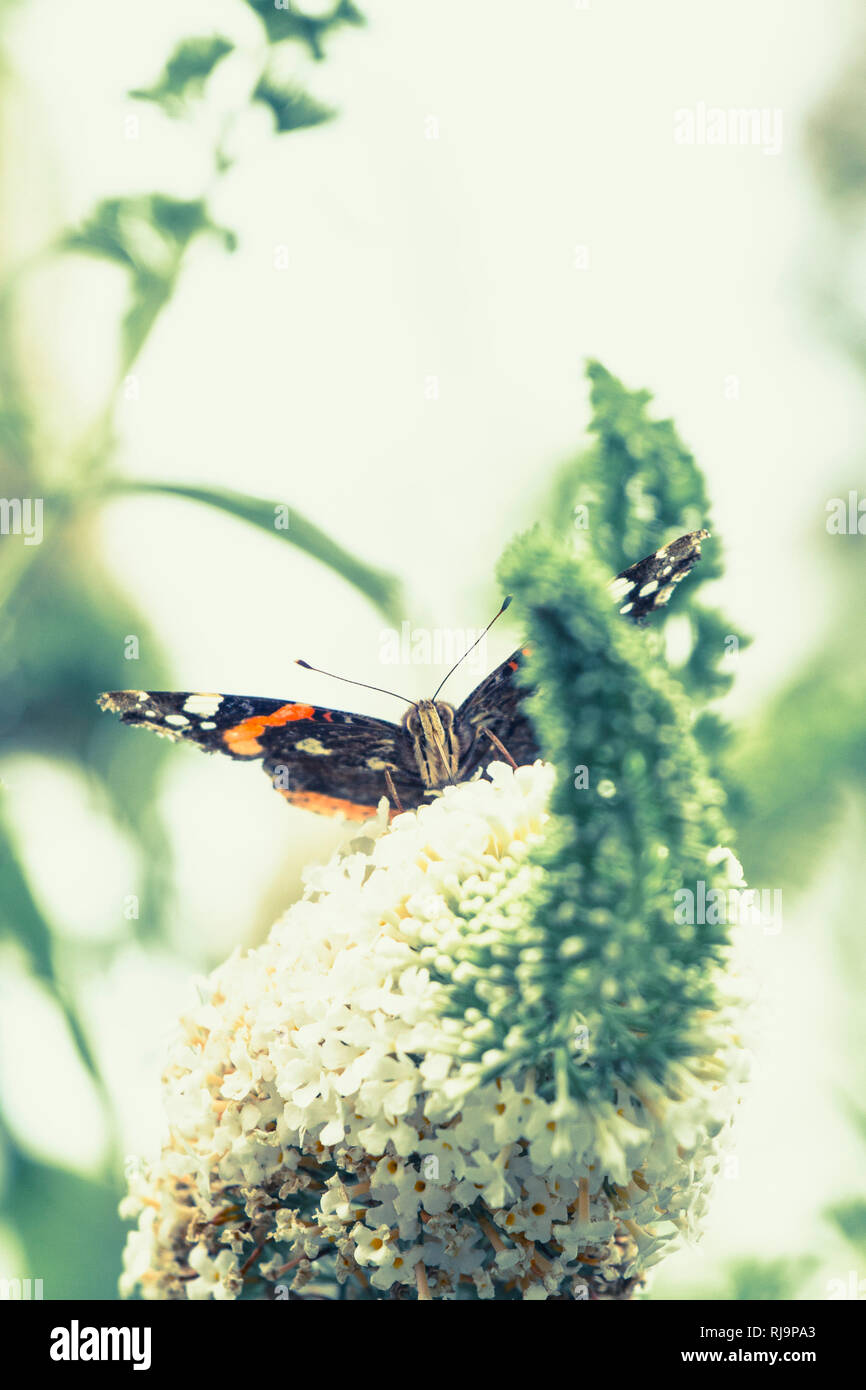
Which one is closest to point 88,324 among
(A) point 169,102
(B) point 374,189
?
(A) point 169,102

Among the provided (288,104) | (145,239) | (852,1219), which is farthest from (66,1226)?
(288,104)

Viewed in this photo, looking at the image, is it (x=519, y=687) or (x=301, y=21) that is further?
(x=301, y=21)

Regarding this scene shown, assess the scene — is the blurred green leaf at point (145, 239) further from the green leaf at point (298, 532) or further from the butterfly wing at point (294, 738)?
the butterfly wing at point (294, 738)

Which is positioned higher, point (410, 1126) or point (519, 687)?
point (519, 687)

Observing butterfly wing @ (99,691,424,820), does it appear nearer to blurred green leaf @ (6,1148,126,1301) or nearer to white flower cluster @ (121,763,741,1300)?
white flower cluster @ (121,763,741,1300)

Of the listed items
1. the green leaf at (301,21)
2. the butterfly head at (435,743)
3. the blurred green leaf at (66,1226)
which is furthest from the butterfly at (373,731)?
the green leaf at (301,21)

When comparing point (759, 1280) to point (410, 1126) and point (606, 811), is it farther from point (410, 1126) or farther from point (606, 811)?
point (606, 811)

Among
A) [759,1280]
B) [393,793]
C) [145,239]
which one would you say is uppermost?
[145,239]
